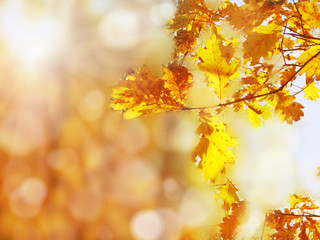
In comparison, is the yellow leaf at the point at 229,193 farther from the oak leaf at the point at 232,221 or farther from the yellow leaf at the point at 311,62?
the yellow leaf at the point at 311,62

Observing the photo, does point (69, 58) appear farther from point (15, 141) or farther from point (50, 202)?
point (50, 202)

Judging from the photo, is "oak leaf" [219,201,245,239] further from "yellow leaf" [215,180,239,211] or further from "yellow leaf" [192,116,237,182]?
"yellow leaf" [192,116,237,182]

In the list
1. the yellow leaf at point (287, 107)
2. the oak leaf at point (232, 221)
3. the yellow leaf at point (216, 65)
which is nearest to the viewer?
the yellow leaf at point (216, 65)

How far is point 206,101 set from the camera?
117 cm

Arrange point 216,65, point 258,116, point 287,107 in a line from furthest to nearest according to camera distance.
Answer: point 258,116 → point 287,107 → point 216,65

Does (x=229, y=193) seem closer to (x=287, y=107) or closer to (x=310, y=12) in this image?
(x=287, y=107)

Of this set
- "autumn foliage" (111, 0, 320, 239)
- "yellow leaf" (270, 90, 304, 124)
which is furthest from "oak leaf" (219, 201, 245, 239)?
"yellow leaf" (270, 90, 304, 124)

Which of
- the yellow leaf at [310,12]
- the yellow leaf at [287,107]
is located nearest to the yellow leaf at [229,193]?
the yellow leaf at [287,107]

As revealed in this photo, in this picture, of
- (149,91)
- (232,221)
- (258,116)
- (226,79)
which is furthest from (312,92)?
(149,91)

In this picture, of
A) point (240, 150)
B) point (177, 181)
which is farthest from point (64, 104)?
point (240, 150)

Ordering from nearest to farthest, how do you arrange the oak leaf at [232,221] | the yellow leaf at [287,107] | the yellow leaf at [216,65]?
the yellow leaf at [216,65]
the yellow leaf at [287,107]
the oak leaf at [232,221]

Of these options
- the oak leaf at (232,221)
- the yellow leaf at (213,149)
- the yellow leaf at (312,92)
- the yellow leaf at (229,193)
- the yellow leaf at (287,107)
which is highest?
the yellow leaf at (312,92)

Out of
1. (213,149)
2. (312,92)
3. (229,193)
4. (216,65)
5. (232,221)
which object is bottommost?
(232,221)

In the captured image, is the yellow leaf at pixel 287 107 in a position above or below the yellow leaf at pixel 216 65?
below
